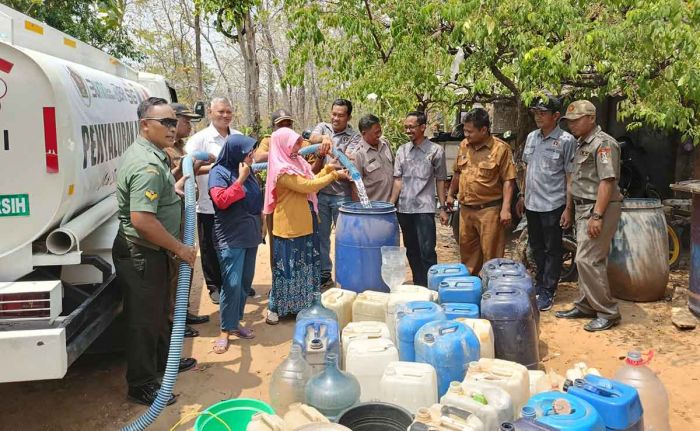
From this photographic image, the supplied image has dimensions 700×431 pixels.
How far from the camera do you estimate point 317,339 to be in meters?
3.15

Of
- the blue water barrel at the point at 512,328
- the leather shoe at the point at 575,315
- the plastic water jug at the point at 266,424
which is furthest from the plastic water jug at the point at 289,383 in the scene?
the leather shoe at the point at 575,315

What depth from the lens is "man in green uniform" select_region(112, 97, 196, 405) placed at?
3.20 m

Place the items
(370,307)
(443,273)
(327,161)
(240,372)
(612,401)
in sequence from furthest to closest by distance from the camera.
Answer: (327,161)
(443,273)
(240,372)
(370,307)
(612,401)

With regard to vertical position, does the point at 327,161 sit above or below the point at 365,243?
above

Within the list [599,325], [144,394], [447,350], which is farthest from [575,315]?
[144,394]

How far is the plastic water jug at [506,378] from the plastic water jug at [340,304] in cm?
137

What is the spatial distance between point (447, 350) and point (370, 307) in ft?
3.35

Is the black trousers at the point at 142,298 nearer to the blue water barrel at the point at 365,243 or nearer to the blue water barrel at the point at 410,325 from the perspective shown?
the blue water barrel at the point at 410,325

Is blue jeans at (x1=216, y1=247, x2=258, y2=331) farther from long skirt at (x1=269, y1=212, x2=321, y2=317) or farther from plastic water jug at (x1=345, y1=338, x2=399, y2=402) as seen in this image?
plastic water jug at (x1=345, y1=338, x2=399, y2=402)

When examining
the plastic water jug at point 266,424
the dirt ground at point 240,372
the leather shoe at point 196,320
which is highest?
the plastic water jug at point 266,424

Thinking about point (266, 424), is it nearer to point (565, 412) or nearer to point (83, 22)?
point (565, 412)

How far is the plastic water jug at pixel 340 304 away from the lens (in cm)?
401

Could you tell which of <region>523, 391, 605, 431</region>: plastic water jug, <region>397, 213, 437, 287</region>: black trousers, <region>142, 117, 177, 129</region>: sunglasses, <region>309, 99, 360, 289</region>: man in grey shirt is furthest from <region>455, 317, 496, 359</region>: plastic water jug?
<region>309, 99, 360, 289</region>: man in grey shirt

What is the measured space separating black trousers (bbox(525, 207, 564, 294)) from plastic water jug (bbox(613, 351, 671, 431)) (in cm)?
215
